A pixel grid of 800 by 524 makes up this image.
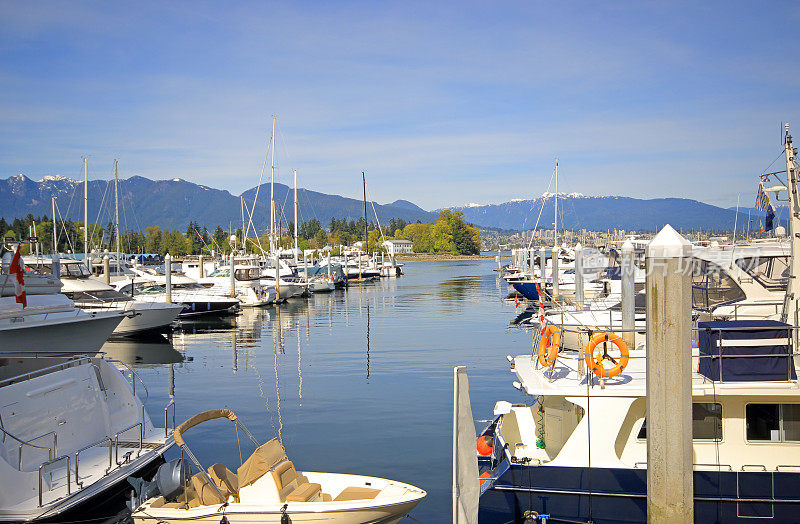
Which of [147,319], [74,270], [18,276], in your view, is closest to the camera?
[18,276]

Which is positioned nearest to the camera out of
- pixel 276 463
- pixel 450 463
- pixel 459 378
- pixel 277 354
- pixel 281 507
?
pixel 459 378

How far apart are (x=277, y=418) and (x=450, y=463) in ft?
21.5

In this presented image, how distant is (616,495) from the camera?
444 inches

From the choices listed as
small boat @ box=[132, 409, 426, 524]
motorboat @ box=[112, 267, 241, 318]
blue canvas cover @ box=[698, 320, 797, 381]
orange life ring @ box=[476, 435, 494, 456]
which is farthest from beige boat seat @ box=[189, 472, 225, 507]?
motorboat @ box=[112, 267, 241, 318]

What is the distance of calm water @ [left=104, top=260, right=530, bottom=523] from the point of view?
16891mm

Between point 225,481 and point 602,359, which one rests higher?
point 602,359

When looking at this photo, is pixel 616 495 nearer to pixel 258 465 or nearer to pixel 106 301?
pixel 258 465

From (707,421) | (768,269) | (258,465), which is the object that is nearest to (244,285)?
(768,269)

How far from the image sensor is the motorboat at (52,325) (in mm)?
24891

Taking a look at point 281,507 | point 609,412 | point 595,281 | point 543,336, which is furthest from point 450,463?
point 595,281

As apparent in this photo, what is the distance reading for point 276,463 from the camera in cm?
1117

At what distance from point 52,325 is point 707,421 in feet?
80.8

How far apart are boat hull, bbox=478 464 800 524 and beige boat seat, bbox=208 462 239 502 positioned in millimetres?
4191

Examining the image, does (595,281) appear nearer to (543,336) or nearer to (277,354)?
(277,354)
